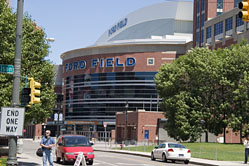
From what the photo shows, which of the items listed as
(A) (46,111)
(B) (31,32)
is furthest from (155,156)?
(B) (31,32)

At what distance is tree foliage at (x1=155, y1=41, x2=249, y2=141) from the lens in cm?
5422

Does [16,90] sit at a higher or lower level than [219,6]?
lower

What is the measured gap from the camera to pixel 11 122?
14.6 m

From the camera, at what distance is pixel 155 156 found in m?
34.3

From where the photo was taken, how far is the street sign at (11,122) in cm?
1448

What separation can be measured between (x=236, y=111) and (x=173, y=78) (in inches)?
338

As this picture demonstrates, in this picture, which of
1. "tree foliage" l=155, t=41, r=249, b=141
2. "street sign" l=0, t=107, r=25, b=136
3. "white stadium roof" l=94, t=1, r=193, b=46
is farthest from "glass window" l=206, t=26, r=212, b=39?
"street sign" l=0, t=107, r=25, b=136

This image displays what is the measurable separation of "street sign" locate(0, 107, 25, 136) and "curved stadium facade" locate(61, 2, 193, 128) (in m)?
87.4

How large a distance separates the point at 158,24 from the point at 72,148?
10799 cm

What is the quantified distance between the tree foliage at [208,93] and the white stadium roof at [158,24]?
57170mm

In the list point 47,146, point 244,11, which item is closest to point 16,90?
point 47,146

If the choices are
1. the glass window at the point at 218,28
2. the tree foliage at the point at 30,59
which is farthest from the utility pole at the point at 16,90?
the glass window at the point at 218,28

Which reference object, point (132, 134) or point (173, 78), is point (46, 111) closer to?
point (173, 78)

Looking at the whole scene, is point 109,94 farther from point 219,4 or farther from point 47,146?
point 47,146
